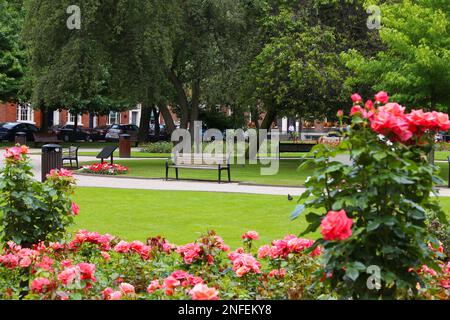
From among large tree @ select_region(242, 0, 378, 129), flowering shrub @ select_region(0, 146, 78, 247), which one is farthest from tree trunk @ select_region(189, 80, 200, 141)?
flowering shrub @ select_region(0, 146, 78, 247)

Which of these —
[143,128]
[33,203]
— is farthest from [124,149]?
[33,203]

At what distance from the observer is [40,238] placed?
7.38 meters

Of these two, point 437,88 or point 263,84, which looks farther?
point 263,84

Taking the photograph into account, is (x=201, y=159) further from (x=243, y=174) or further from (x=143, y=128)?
(x=143, y=128)

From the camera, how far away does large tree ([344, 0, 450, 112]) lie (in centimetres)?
2144

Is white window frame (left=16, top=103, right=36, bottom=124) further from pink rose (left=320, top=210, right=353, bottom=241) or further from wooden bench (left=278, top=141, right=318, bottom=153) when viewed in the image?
pink rose (left=320, top=210, right=353, bottom=241)

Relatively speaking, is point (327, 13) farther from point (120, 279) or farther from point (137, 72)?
point (120, 279)

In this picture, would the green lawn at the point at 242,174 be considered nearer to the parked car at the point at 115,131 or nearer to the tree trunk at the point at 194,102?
the tree trunk at the point at 194,102

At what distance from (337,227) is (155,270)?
2516 millimetres

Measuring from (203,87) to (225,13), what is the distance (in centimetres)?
352

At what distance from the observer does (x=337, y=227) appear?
3.85 meters

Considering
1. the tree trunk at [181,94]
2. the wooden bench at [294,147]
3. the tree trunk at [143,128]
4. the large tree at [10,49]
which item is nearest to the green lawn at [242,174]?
the wooden bench at [294,147]

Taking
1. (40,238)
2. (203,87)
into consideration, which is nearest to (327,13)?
A: (203,87)

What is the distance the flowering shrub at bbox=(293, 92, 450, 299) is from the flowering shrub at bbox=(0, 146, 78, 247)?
140 inches
